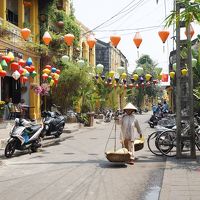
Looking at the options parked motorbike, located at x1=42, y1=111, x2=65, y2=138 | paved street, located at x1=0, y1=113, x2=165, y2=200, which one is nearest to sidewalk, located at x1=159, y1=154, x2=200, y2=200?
paved street, located at x1=0, y1=113, x2=165, y2=200

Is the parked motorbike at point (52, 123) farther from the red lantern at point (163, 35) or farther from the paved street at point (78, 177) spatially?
the red lantern at point (163, 35)

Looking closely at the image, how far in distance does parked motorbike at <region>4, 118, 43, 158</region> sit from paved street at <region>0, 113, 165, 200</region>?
322 millimetres

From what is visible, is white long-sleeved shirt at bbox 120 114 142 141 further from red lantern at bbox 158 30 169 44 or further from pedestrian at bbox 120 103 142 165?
red lantern at bbox 158 30 169 44

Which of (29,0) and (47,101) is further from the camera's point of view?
(47,101)

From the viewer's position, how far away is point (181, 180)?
8.48 m

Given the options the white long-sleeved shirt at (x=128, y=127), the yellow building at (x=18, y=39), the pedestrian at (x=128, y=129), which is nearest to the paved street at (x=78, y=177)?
the pedestrian at (x=128, y=129)

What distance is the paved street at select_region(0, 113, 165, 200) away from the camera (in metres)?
7.64

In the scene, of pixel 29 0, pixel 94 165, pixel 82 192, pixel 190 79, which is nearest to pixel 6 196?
pixel 82 192

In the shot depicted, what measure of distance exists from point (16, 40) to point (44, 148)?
1059 cm

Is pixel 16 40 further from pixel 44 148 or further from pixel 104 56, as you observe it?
pixel 104 56

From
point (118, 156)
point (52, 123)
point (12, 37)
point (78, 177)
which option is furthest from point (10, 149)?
point (12, 37)

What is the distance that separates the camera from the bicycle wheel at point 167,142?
41.4ft

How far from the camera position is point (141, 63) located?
261 feet

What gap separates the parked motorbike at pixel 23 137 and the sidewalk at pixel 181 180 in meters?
4.45
